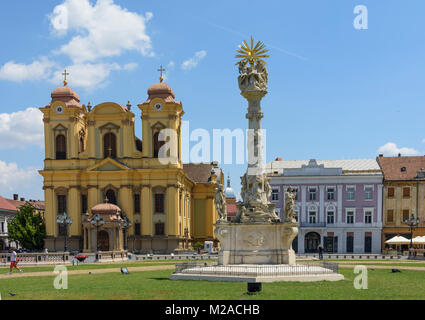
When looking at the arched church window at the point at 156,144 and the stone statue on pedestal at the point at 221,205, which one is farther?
the arched church window at the point at 156,144

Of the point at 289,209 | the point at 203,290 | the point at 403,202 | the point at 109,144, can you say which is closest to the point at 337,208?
the point at 403,202

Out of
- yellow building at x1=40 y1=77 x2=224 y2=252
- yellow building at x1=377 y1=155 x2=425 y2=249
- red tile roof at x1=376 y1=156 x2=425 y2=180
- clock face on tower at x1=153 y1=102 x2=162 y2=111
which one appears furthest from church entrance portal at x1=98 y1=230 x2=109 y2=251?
red tile roof at x1=376 y1=156 x2=425 y2=180

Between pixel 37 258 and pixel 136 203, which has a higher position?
pixel 136 203

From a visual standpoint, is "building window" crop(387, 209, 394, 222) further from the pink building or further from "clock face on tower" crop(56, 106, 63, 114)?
"clock face on tower" crop(56, 106, 63, 114)

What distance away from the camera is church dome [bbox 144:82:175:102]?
6938 centimetres

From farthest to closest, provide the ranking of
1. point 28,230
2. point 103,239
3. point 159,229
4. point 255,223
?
point 28,230 < point 159,229 < point 103,239 < point 255,223

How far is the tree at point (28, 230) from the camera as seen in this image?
7106 centimetres

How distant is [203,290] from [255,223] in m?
7.17

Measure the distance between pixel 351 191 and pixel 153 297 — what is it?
52198 mm

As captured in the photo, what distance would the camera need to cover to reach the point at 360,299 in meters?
18.1

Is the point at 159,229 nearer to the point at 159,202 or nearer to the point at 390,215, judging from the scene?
the point at 159,202

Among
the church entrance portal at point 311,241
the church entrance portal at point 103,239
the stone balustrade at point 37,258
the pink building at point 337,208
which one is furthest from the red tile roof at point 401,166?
the stone balustrade at point 37,258

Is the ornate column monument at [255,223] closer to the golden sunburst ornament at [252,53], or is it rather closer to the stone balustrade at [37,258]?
the golden sunburst ornament at [252,53]

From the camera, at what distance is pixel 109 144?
69.2m
